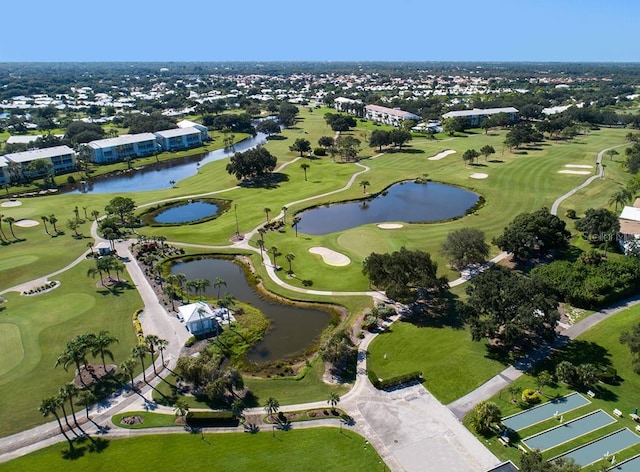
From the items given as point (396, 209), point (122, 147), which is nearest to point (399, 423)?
point (396, 209)

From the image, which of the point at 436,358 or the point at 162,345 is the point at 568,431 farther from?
the point at 162,345

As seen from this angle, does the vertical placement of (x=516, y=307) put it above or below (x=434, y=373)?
above

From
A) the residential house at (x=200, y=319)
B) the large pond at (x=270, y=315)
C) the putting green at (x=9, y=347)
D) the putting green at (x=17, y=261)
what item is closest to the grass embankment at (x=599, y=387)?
the large pond at (x=270, y=315)

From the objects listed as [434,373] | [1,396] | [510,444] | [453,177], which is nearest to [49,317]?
[1,396]

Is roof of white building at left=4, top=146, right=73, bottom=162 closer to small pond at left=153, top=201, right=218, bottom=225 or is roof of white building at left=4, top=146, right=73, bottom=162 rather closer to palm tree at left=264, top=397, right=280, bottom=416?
small pond at left=153, top=201, right=218, bottom=225

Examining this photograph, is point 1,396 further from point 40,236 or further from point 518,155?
point 518,155
